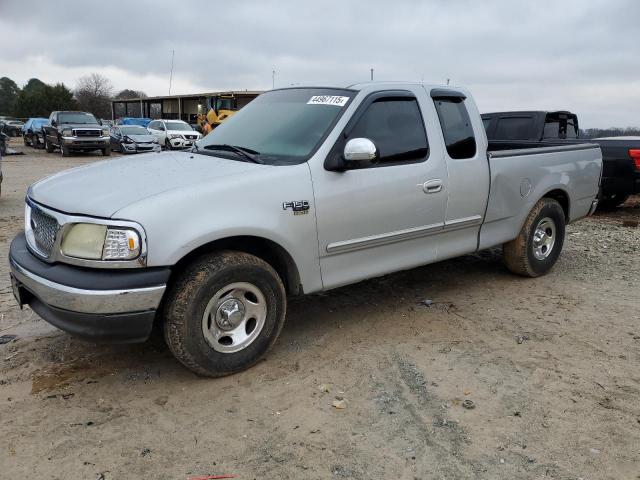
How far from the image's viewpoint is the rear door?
450 centimetres

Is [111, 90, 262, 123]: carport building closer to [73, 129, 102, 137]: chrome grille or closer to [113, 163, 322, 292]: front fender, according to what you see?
[73, 129, 102, 137]: chrome grille

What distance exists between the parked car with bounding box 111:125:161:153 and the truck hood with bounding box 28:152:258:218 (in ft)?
70.9

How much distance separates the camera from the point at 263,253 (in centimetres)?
369

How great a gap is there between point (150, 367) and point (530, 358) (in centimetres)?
266

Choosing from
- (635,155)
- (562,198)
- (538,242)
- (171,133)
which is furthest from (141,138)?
(538,242)

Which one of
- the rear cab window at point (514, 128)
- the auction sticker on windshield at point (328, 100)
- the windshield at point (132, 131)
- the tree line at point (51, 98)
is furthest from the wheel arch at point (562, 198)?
the tree line at point (51, 98)

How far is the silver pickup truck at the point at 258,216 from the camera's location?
9.73 ft

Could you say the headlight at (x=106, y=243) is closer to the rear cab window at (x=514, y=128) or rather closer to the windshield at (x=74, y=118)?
the rear cab window at (x=514, y=128)

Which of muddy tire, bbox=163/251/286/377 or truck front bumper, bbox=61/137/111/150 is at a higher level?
truck front bumper, bbox=61/137/111/150

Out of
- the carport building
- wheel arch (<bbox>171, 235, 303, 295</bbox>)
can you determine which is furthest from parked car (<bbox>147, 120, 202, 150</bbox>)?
wheel arch (<bbox>171, 235, 303, 295</bbox>)

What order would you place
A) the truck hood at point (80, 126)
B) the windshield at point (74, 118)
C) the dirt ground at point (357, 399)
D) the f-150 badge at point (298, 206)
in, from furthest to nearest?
1. the windshield at point (74, 118)
2. the truck hood at point (80, 126)
3. the f-150 badge at point (298, 206)
4. the dirt ground at point (357, 399)

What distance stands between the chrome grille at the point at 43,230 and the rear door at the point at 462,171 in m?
2.95

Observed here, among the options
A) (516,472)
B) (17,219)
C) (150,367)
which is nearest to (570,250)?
(516,472)

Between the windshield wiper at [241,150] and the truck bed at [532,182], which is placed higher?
the windshield wiper at [241,150]
